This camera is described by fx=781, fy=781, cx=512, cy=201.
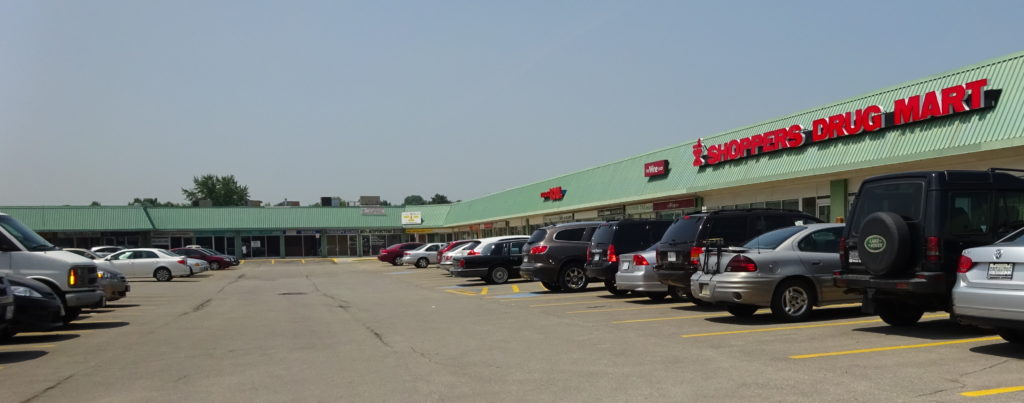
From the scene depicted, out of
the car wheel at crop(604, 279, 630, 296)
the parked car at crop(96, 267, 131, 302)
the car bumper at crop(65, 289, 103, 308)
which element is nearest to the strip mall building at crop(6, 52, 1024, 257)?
the car wheel at crop(604, 279, 630, 296)

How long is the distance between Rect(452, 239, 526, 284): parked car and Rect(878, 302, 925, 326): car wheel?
1586 centimetres

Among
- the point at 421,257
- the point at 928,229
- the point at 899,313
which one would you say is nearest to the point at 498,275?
the point at 899,313

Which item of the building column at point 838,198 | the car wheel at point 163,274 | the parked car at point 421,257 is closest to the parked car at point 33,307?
the building column at point 838,198

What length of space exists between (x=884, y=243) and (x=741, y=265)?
8.03 ft

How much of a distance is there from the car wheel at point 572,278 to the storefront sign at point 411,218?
61555 mm

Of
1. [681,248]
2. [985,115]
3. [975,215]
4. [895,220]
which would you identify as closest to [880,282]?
[895,220]

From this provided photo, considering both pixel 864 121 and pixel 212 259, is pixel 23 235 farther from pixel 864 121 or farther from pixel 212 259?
pixel 212 259

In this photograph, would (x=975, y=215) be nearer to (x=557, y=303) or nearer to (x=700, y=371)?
(x=700, y=371)

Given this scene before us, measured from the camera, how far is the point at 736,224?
14.2 m

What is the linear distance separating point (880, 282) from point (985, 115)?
10.9 metres

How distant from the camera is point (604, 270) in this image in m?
17.4

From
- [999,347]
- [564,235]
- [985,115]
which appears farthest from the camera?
[564,235]

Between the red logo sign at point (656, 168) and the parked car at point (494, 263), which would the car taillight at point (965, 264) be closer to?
the parked car at point (494, 263)

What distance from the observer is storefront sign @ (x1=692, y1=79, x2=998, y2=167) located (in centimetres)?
1848
